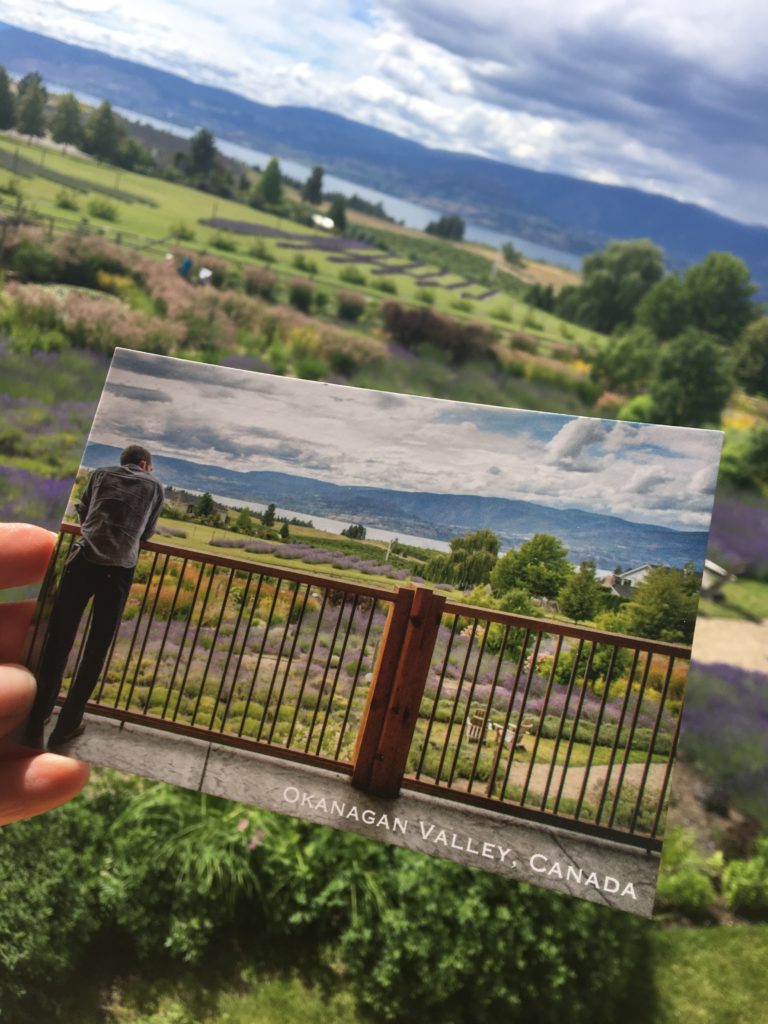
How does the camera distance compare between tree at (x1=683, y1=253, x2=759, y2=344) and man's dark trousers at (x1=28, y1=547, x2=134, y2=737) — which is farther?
tree at (x1=683, y1=253, x2=759, y2=344)

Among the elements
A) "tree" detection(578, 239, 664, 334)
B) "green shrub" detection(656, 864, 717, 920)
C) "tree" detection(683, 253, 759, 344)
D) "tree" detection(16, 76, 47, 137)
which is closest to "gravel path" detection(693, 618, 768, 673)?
"green shrub" detection(656, 864, 717, 920)

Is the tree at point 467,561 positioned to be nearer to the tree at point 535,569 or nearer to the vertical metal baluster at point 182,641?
the tree at point 535,569

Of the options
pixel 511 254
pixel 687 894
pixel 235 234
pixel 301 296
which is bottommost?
pixel 687 894

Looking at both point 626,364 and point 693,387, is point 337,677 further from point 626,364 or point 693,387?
point 626,364

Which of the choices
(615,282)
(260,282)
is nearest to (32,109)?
(260,282)

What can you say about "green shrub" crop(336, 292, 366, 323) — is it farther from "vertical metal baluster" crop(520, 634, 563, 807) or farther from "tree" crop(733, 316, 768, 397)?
"vertical metal baluster" crop(520, 634, 563, 807)

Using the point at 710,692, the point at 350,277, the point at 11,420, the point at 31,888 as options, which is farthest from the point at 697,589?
the point at 350,277

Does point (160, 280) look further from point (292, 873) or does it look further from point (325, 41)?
point (292, 873)
